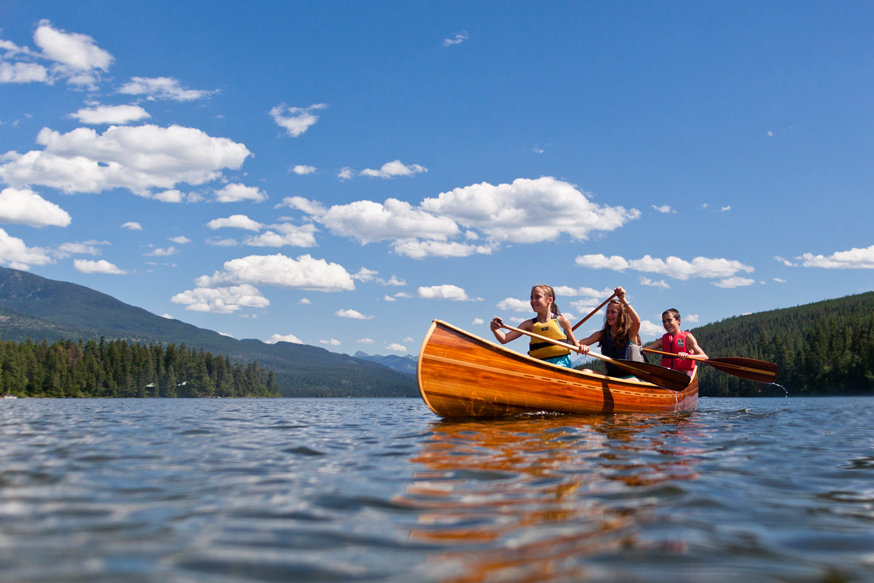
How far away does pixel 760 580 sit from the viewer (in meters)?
2.26

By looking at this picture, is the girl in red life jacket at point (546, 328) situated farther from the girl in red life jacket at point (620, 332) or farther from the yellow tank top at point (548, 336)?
the girl in red life jacket at point (620, 332)

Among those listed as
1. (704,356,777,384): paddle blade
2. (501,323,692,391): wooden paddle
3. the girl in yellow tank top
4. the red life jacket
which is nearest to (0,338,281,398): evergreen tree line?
the girl in yellow tank top

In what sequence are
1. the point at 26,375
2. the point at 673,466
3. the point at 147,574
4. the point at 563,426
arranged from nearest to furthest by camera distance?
1. the point at 147,574
2. the point at 673,466
3. the point at 563,426
4. the point at 26,375

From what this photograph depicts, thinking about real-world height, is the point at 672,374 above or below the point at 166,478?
above

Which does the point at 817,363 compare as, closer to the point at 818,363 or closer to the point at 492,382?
the point at 818,363

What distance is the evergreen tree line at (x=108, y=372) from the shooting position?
97188 mm

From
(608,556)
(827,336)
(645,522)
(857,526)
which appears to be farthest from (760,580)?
(827,336)

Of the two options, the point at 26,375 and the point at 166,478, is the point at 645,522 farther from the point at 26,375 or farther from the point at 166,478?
the point at 26,375

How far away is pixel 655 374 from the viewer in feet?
36.9

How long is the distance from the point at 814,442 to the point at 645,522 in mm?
5760

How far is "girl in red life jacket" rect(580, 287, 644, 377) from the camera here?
1145 centimetres

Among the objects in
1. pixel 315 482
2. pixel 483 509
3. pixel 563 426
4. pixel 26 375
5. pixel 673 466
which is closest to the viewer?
pixel 483 509

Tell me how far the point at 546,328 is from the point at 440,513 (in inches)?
302

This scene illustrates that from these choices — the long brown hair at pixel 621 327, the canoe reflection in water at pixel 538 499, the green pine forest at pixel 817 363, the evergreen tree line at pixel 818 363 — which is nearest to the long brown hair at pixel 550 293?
the long brown hair at pixel 621 327
